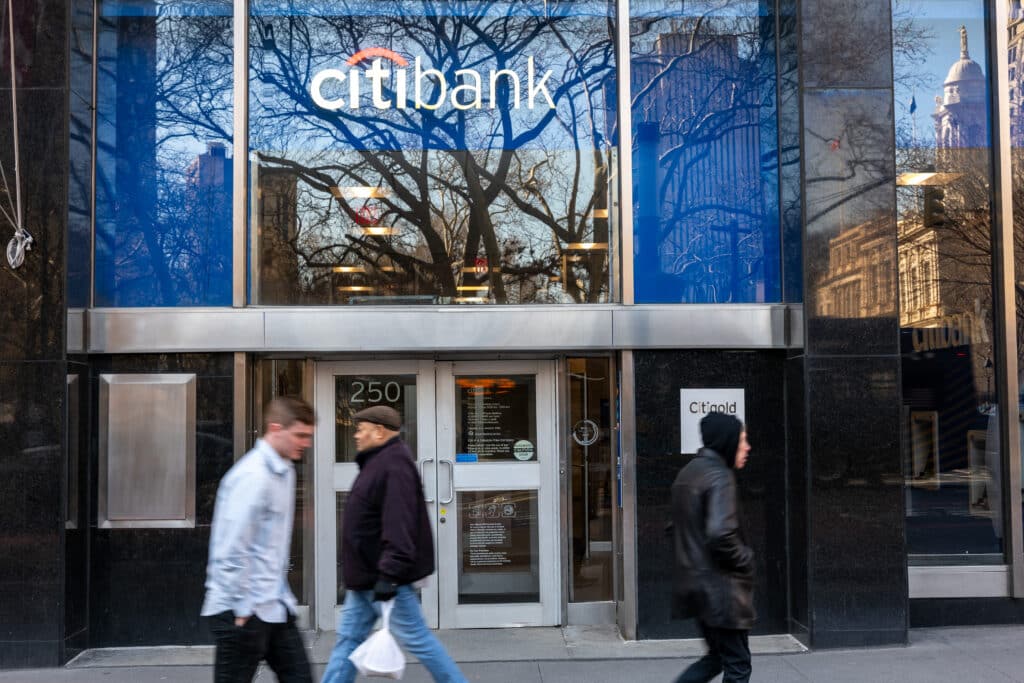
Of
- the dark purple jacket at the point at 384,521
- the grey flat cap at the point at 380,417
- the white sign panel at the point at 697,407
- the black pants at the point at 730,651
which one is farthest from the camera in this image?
the white sign panel at the point at 697,407

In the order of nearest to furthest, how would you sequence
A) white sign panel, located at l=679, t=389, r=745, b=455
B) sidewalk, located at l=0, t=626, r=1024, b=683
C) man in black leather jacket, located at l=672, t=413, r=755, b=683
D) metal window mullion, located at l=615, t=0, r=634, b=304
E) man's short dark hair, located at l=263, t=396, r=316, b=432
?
man's short dark hair, located at l=263, t=396, r=316, b=432 < man in black leather jacket, located at l=672, t=413, r=755, b=683 < sidewalk, located at l=0, t=626, r=1024, b=683 < white sign panel, located at l=679, t=389, r=745, b=455 < metal window mullion, located at l=615, t=0, r=634, b=304

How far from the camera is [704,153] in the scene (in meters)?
7.84

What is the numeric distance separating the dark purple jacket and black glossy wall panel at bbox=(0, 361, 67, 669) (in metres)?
2.91

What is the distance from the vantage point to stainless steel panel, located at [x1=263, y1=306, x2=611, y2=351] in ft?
24.5

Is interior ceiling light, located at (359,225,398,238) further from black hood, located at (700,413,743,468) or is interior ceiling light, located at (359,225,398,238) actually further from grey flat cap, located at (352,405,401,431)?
black hood, located at (700,413,743,468)

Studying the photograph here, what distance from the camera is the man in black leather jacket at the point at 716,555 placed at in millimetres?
4695

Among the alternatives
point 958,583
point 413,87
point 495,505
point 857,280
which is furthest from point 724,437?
point 413,87

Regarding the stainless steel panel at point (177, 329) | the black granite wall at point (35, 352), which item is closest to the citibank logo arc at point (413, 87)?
the stainless steel panel at point (177, 329)

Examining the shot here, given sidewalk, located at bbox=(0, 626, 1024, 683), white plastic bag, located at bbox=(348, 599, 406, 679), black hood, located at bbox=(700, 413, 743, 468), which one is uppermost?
black hood, located at bbox=(700, 413, 743, 468)

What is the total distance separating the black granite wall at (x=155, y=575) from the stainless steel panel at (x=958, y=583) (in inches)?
204

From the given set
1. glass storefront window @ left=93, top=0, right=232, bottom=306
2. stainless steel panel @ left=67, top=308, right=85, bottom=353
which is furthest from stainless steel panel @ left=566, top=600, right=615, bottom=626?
stainless steel panel @ left=67, top=308, right=85, bottom=353

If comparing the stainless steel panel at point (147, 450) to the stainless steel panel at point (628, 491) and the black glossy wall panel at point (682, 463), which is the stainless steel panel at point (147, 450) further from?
the black glossy wall panel at point (682, 463)

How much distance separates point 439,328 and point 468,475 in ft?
4.04

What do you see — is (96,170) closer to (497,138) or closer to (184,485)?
(184,485)
